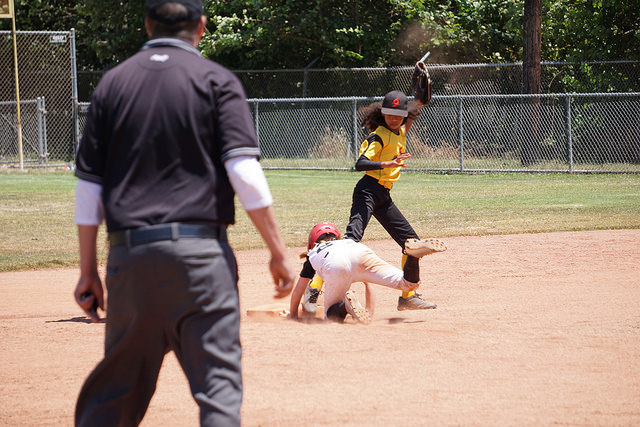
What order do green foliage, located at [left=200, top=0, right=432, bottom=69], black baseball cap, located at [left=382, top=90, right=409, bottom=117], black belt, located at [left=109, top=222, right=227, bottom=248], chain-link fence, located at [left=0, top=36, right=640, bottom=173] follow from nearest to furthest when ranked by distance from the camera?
black belt, located at [left=109, top=222, right=227, bottom=248] → black baseball cap, located at [left=382, top=90, right=409, bottom=117] → chain-link fence, located at [left=0, top=36, right=640, bottom=173] → green foliage, located at [left=200, top=0, right=432, bottom=69]

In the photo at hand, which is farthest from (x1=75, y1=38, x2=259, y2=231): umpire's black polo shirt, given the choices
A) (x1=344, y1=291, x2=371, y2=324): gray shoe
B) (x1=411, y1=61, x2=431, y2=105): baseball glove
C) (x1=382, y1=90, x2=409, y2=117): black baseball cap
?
(x1=411, y1=61, x2=431, y2=105): baseball glove

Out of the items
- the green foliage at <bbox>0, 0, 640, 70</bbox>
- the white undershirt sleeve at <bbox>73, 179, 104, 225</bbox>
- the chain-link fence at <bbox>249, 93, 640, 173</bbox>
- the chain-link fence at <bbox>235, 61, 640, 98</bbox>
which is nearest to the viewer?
the white undershirt sleeve at <bbox>73, 179, 104, 225</bbox>

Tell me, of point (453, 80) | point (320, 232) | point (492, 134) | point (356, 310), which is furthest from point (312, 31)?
point (356, 310)

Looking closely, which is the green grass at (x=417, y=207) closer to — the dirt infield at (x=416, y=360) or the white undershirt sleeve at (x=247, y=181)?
the dirt infield at (x=416, y=360)

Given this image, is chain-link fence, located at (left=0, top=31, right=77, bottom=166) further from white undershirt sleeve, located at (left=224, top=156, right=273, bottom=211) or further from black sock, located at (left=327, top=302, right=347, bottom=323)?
white undershirt sleeve, located at (left=224, top=156, right=273, bottom=211)

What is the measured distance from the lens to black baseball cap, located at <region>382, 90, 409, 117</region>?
23.1 feet

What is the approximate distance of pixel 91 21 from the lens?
28484mm

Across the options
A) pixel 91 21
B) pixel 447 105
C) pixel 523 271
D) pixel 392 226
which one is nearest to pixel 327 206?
pixel 523 271

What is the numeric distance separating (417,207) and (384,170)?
686 cm

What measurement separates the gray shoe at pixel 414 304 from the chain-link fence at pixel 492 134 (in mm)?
12670

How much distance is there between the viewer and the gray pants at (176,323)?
2.79m

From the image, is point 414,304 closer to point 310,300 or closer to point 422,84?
point 310,300

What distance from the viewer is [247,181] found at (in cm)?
280

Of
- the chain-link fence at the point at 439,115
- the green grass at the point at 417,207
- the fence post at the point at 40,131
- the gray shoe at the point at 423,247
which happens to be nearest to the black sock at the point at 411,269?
the gray shoe at the point at 423,247
